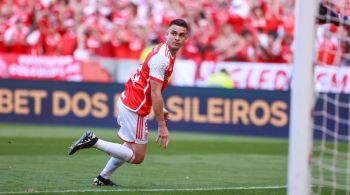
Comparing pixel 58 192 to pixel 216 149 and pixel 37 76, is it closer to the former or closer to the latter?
pixel 216 149

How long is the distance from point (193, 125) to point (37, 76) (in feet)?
15.6

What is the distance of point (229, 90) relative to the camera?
62.5 ft

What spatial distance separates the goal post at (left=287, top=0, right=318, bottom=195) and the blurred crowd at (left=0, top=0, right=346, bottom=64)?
47.4ft

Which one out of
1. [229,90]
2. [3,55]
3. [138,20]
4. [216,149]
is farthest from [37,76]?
[216,149]

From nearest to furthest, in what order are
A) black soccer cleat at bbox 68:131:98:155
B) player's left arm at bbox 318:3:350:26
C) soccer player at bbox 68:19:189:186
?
player's left arm at bbox 318:3:350:26, soccer player at bbox 68:19:189:186, black soccer cleat at bbox 68:131:98:155

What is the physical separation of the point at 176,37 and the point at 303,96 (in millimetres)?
2534

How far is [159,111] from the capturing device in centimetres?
940

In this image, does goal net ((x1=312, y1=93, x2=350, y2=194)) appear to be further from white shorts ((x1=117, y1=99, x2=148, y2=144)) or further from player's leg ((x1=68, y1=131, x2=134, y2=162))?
player's leg ((x1=68, y1=131, x2=134, y2=162))

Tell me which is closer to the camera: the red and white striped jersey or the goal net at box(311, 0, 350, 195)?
the goal net at box(311, 0, 350, 195)

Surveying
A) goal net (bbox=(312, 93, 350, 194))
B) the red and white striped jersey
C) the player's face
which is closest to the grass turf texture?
goal net (bbox=(312, 93, 350, 194))

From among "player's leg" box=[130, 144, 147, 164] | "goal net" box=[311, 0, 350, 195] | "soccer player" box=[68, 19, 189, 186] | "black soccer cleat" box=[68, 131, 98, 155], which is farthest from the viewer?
"player's leg" box=[130, 144, 147, 164]

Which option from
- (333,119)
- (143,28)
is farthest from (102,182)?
(143,28)

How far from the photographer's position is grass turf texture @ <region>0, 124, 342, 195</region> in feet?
32.4

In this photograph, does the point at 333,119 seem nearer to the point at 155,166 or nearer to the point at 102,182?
the point at 155,166
